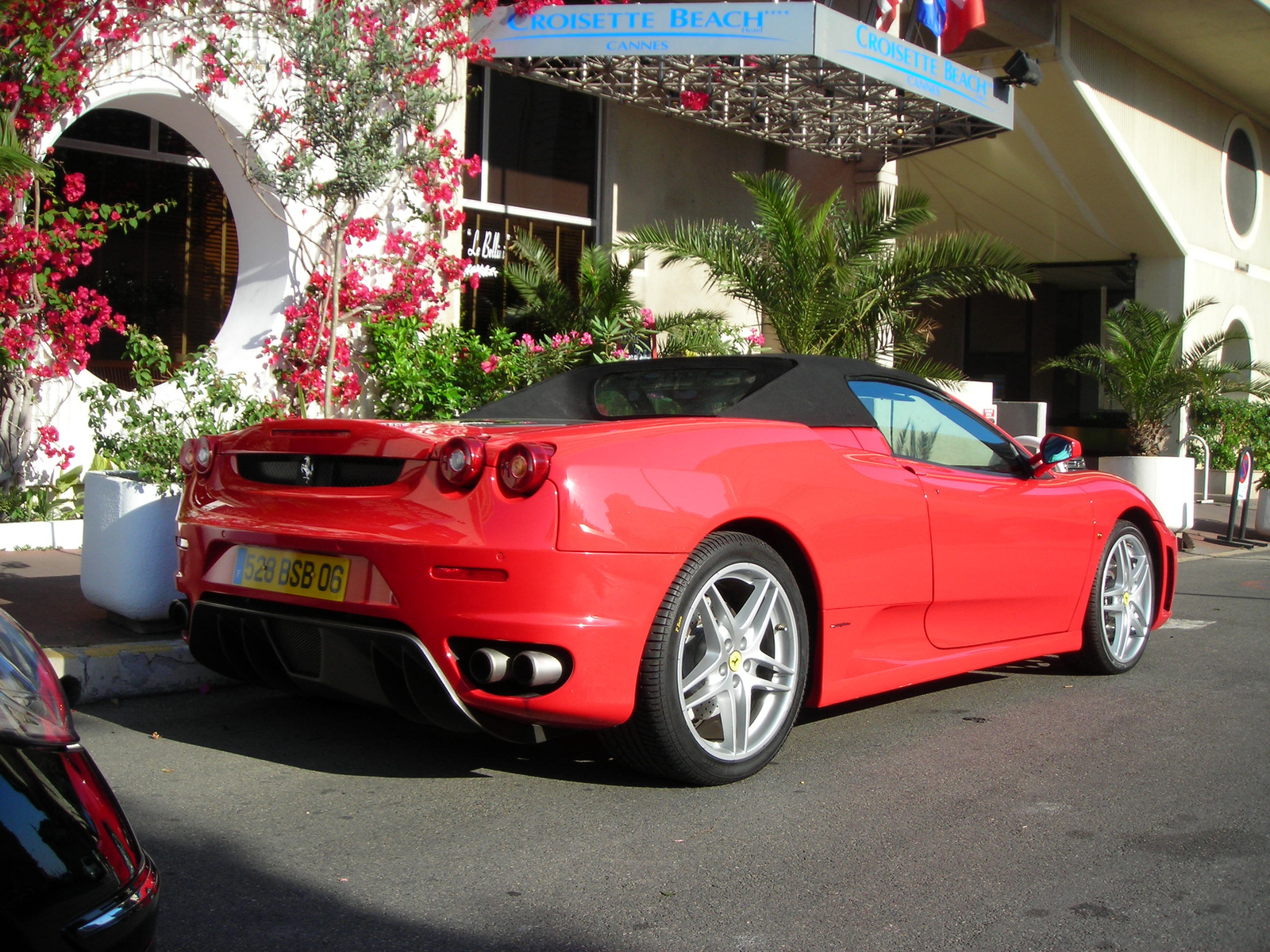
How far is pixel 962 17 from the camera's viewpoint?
44.4 ft

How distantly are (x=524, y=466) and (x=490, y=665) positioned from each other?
1.75 ft

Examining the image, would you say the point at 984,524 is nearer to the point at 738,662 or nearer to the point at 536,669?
the point at 738,662

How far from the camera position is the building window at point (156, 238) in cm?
1006

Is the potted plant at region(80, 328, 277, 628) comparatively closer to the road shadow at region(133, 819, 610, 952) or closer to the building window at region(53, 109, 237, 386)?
the road shadow at region(133, 819, 610, 952)

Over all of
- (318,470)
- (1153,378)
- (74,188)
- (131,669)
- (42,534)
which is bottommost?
(131,669)

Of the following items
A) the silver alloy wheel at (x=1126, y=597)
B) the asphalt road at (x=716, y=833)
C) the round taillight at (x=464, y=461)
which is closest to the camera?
the asphalt road at (x=716, y=833)

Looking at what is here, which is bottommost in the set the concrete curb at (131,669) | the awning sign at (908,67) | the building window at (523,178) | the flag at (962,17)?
the concrete curb at (131,669)

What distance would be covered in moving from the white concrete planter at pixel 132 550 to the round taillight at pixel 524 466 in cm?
253

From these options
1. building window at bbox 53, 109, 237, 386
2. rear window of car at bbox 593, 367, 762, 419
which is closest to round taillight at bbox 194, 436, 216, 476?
rear window of car at bbox 593, 367, 762, 419

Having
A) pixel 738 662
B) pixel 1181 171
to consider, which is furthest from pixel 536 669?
pixel 1181 171

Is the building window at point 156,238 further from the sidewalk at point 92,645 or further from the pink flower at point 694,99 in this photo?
the pink flower at point 694,99

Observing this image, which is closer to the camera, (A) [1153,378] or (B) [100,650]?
(B) [100,650]

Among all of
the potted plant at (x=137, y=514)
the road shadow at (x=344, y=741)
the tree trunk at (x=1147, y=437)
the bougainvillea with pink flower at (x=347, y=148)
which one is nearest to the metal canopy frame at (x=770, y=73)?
the bougainvillea with pink flower at (x=347, y=148)

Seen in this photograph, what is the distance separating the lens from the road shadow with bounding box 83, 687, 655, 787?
383 cm
